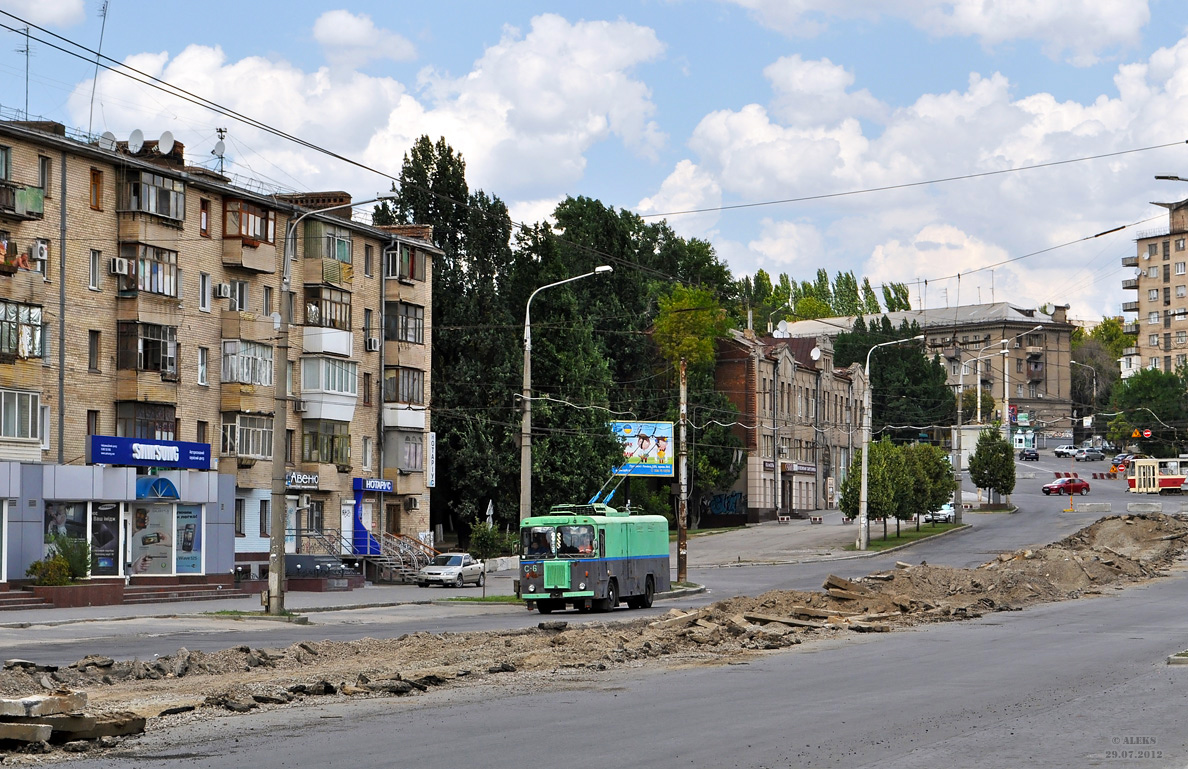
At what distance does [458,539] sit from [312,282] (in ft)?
63.4

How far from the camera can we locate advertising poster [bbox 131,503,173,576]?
4859 centimetres

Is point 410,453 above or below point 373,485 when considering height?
above

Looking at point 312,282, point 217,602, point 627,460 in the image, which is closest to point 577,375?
point 627,460

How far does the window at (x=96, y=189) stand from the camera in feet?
160

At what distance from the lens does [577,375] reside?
241ft

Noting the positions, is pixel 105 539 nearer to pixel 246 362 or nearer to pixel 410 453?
pixel 246 362

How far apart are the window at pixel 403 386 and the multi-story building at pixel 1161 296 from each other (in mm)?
128948

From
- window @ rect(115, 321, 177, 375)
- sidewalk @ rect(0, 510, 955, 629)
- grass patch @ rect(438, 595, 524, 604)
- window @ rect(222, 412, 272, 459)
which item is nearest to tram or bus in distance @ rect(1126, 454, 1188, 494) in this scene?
sidewalk @ rect(0, 510, 955, 629)

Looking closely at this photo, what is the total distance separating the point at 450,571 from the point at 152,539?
36.6 ft

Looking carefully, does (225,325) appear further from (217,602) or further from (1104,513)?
(1104,513)

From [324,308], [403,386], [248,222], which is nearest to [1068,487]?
[403,386]

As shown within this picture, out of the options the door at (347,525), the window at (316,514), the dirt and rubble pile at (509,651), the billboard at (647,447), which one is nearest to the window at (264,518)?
the window at (316,514)

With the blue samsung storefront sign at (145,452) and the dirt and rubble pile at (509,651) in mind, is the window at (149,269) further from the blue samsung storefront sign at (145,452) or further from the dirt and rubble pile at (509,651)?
the dirt and rubble pile at (509,651)

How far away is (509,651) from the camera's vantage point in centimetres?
2411
